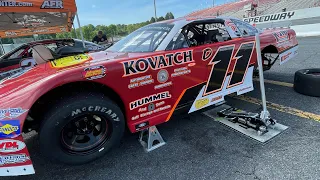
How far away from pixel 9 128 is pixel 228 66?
2.62 m

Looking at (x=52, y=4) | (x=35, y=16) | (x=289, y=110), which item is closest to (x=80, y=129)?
(x=289, y=110)

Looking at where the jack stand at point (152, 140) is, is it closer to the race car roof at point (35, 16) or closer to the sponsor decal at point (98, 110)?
the sponsor decal at point (98, 110)

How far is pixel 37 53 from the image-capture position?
10.3ft

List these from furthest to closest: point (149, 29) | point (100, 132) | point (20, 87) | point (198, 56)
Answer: point (149, 29)
point (198, 56)
point (100, 132)
point (20, 87)

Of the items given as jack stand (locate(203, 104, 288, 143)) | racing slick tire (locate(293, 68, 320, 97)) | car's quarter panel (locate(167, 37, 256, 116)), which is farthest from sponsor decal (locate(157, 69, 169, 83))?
racing slick tire (locate(293, 68, 320, 97))

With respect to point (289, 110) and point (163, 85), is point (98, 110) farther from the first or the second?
point (289, 110)

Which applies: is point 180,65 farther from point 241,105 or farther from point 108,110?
point 241,105

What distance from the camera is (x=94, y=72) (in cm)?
193

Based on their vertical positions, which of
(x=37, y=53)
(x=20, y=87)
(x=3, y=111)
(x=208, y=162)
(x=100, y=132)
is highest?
(x=37, y=53)

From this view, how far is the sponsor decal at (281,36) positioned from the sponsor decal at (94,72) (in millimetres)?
3384

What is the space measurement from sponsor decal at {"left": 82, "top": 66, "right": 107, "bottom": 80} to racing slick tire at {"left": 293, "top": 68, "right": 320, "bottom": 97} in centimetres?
335

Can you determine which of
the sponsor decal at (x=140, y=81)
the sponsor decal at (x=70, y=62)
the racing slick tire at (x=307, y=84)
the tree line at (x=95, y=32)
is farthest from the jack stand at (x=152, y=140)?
the tree line at (x=95, y=32)

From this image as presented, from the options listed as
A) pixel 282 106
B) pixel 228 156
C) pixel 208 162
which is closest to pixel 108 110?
pixel 208 162

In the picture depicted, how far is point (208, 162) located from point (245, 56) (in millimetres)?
1802
